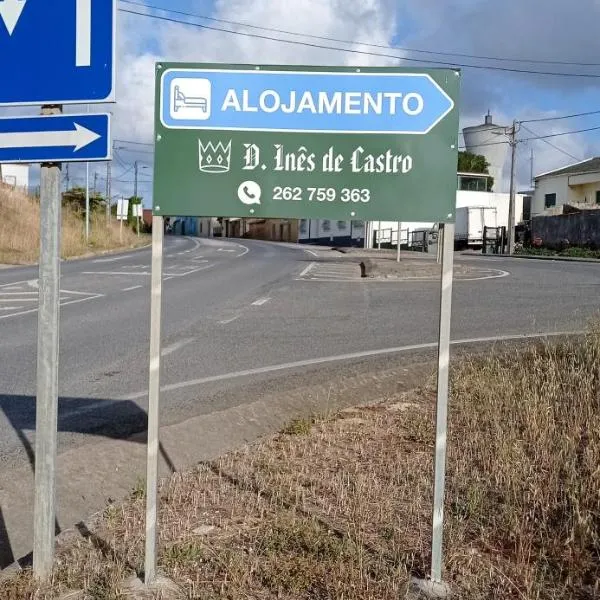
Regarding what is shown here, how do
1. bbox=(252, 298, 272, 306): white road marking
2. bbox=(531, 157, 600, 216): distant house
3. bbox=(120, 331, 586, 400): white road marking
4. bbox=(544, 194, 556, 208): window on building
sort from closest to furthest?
bbox=(120, 331, 586, 400): white road marking < bbox=(252, 298, 272, 306): white road marking < bbox=(531, 157, 600, 216): distant house < bbox=(544, 194, 556, 208): window on building

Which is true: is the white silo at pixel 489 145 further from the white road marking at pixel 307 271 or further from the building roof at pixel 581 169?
the white road marking at pixel 307 271

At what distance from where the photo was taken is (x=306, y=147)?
325 cm

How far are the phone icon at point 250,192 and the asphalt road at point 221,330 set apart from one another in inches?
102

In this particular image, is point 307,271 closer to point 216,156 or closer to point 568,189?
point 216,156

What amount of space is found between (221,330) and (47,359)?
26.1 feet

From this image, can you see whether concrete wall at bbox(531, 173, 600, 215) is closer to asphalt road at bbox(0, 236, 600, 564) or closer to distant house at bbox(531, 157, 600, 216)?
distant house at bbox(531, 157, 600, 216)

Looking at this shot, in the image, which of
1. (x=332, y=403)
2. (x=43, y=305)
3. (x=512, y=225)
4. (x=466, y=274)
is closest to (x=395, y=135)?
(x=43, y=305)

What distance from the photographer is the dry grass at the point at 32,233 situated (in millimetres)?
34875

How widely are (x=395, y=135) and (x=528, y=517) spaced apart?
1.84 meters

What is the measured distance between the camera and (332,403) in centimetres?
642

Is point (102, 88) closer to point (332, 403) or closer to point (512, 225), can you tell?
point (332, 403)

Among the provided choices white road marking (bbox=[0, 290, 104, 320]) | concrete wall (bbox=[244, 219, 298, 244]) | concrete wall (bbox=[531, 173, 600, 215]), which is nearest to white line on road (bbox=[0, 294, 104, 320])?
white road marking (bbox=[0, 290, 104, 320])

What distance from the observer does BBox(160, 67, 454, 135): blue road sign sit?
3199mm

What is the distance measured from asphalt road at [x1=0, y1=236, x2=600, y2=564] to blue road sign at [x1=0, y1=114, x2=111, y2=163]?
2.44m
